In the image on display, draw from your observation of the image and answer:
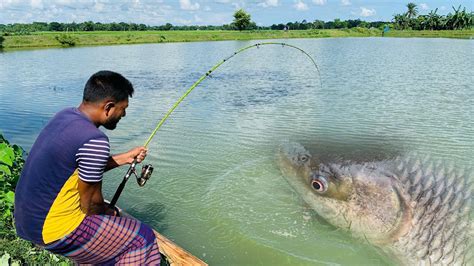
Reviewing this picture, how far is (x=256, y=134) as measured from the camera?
10.6 metres

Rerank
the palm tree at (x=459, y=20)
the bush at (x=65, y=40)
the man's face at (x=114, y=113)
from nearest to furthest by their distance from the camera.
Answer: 1. the man's face at (x=114, y=113)
2. the bush at (x=65, y=40)
3. the palm tree at (x=459, y=20)

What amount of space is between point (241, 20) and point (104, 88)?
94.7 metres

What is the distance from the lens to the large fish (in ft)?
11.9

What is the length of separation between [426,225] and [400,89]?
46.4 feet

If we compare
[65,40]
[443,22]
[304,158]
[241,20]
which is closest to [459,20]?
[443,22]

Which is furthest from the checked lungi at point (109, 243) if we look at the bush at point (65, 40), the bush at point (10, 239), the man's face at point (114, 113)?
the bush at point (65, 40)

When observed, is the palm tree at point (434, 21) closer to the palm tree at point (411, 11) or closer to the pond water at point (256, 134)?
the palm tree at point (411, 11)

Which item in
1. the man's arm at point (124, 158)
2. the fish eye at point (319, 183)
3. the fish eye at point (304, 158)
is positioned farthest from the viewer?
the fish eye at point (304, 158)

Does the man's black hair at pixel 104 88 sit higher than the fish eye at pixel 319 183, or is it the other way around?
the man's black hair at pixel 104 88

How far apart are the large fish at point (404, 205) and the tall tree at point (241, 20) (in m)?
92.8

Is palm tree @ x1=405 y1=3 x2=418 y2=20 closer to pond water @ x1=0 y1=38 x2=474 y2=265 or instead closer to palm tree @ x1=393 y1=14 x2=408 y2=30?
palm tree @ x1=393 y1=14 x2=408 y2=30

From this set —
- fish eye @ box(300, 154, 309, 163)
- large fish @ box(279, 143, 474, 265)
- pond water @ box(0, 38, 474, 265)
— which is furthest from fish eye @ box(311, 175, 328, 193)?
pond water @ box(0, 38, 474, 265)

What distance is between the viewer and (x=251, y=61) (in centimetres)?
3011

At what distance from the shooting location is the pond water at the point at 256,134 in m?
5.75
